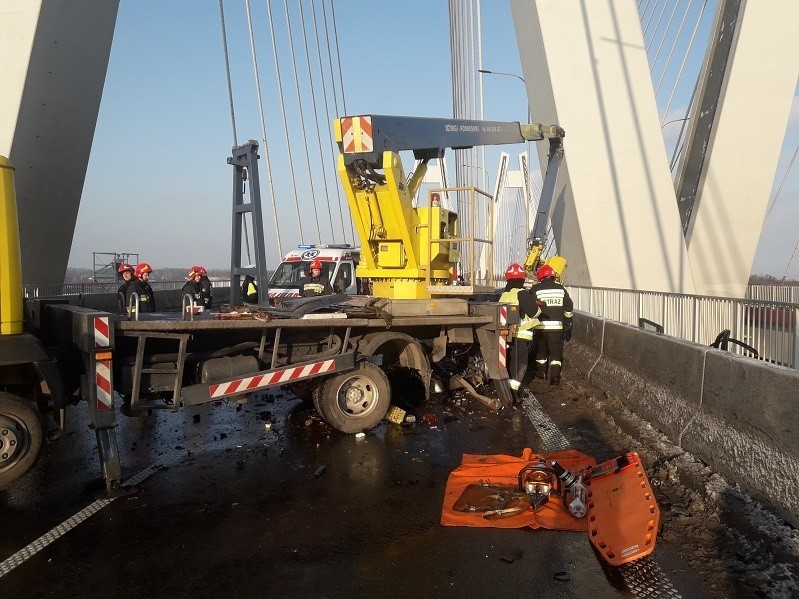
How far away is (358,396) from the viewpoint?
6891 mm

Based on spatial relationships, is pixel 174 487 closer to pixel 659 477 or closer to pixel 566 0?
pixel 659 477

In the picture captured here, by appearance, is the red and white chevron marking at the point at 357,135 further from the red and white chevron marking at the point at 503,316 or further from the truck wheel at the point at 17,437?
the truck wheel at the point at 17,437

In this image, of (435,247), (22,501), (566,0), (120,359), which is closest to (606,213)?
(566,0)

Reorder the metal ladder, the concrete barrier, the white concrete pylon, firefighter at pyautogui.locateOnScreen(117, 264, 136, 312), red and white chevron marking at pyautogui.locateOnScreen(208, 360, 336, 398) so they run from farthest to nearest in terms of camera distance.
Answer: the white concrete pylon
firefighter at pyautogui.locateOnScreen(117, 264, 136, 312)
red and white chevron marking at pyautogui.locateOnScreen(208, 360, 336, 398)
the metal ladder
the concrete barrier

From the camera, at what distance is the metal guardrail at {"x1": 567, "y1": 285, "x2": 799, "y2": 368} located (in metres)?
6.06

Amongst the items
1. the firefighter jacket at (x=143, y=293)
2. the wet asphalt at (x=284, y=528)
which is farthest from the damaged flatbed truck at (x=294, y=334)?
the firefighter jacket at (x=143, y=293)

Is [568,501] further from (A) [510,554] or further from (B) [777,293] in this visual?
(B) [777,293]

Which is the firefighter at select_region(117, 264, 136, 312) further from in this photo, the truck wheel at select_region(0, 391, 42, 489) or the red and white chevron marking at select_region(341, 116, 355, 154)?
the truck wheel at select_region(0, 391, 42, 489)

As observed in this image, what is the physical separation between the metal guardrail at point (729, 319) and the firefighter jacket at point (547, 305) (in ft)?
4.45

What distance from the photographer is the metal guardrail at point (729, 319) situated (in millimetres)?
6059

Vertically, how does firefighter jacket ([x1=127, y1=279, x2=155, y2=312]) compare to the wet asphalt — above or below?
above

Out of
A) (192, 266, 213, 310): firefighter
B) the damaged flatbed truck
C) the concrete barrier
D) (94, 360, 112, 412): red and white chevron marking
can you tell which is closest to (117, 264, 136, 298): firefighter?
(192, 266, 213, 310): firefighter

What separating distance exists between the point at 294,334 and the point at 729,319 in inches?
185

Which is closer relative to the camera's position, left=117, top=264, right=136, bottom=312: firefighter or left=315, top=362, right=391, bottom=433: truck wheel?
left=315, top=362, right=391, bottom=433: truck wheel
